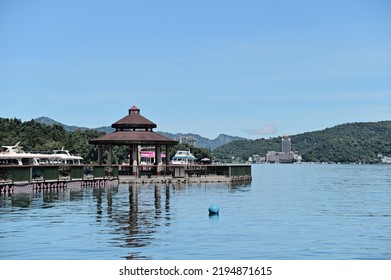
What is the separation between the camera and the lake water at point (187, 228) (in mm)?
25938

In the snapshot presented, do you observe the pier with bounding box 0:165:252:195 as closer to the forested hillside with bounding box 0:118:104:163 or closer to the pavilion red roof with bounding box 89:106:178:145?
the pavilion red roof with bounding box 89:106:178:145

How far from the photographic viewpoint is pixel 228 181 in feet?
262

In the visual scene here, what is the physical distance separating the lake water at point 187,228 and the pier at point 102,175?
3747 mm

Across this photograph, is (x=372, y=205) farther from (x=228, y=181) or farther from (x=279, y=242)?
(x=228, y=181)

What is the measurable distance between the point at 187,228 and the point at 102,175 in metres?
38.4

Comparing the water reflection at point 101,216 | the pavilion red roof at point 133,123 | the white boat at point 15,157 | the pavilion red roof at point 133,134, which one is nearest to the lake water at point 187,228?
the water reflection at point 101,216

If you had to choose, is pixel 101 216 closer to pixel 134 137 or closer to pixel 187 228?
pixel 187 228

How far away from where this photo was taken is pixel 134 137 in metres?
75.7

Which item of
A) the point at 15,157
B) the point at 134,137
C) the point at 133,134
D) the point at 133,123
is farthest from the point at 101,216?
the point at 133,123

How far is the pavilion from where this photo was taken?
7531 cm

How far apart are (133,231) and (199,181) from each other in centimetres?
4618

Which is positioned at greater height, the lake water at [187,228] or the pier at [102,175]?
the pier at [102,175]

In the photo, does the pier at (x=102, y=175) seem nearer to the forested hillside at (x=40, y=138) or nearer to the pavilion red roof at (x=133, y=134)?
the pavilion red roof at (x=133, y=134)
